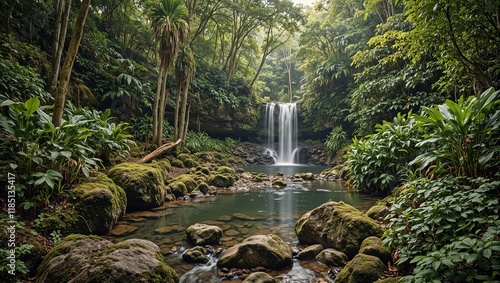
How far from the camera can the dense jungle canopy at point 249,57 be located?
4.65m

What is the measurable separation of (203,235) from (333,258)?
6.92 ft

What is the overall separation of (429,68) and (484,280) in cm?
989

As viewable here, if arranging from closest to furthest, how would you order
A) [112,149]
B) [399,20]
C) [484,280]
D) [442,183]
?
[484,280] → [442,183] → [112,149] → [399,20]

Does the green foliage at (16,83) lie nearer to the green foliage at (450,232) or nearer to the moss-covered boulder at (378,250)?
the moss-covered boulder at (378,250)

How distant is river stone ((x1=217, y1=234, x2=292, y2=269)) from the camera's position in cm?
336

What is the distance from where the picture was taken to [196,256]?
142 inches

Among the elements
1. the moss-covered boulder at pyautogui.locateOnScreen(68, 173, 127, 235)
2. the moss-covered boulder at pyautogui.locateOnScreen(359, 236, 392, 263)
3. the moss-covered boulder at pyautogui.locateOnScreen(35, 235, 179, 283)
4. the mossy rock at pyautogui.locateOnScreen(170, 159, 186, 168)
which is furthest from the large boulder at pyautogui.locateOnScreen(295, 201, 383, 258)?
the mossy rock at pyautogui.locateOnScreen(170, 159, 186, 168)

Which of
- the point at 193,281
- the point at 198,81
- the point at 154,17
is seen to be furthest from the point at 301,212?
the point at 198,81

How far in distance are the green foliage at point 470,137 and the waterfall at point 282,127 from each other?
18.4m

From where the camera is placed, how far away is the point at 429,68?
30.5 feet

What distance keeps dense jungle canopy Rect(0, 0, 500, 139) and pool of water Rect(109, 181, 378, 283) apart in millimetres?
3970

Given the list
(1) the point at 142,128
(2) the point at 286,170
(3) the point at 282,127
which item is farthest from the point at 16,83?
(3) the point at 282,127

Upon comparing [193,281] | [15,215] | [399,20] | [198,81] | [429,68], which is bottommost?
[193,281]

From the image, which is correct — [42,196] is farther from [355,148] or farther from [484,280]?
[355,148]
